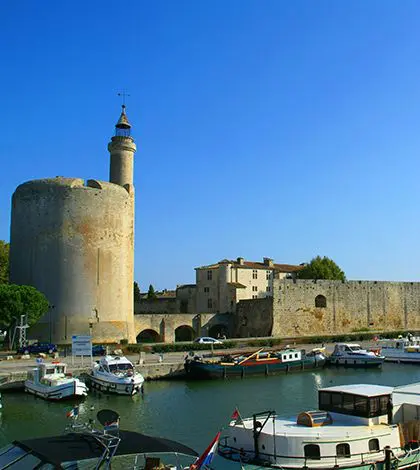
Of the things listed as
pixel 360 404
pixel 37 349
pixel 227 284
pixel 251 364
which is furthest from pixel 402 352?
pixel 360 404

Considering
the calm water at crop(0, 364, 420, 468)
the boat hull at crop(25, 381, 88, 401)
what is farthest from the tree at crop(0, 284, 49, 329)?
the boat hull at crop(25, 381, 88, 401)

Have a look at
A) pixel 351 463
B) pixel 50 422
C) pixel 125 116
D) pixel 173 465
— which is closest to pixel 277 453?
pixel 351 463

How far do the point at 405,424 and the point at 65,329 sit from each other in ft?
89.1

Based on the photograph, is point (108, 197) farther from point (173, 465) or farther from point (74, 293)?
point (173, 465)

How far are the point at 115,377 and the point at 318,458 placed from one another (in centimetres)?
1409

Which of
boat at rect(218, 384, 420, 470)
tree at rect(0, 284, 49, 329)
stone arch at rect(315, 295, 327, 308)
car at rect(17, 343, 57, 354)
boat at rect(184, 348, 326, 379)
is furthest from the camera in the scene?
stone arch at rect(315, 295, 327, 308)

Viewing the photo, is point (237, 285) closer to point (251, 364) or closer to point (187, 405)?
point (251, 364)

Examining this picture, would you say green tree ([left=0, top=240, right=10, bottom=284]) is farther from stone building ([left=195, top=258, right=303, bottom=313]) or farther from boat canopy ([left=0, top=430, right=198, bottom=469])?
boat canopy ([left=0, top=430, right=198, bottom=469])

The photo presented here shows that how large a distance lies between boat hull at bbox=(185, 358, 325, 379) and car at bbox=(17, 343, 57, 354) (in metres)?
8.86

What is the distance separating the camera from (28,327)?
3559 cm

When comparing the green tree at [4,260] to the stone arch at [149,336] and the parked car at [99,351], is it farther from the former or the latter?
the parked car at [99,351]

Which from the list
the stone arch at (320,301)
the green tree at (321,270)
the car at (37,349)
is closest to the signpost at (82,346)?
the car at (37,349)

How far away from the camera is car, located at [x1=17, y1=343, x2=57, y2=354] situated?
106 ft

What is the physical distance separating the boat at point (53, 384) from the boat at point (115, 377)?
1.23 metres
